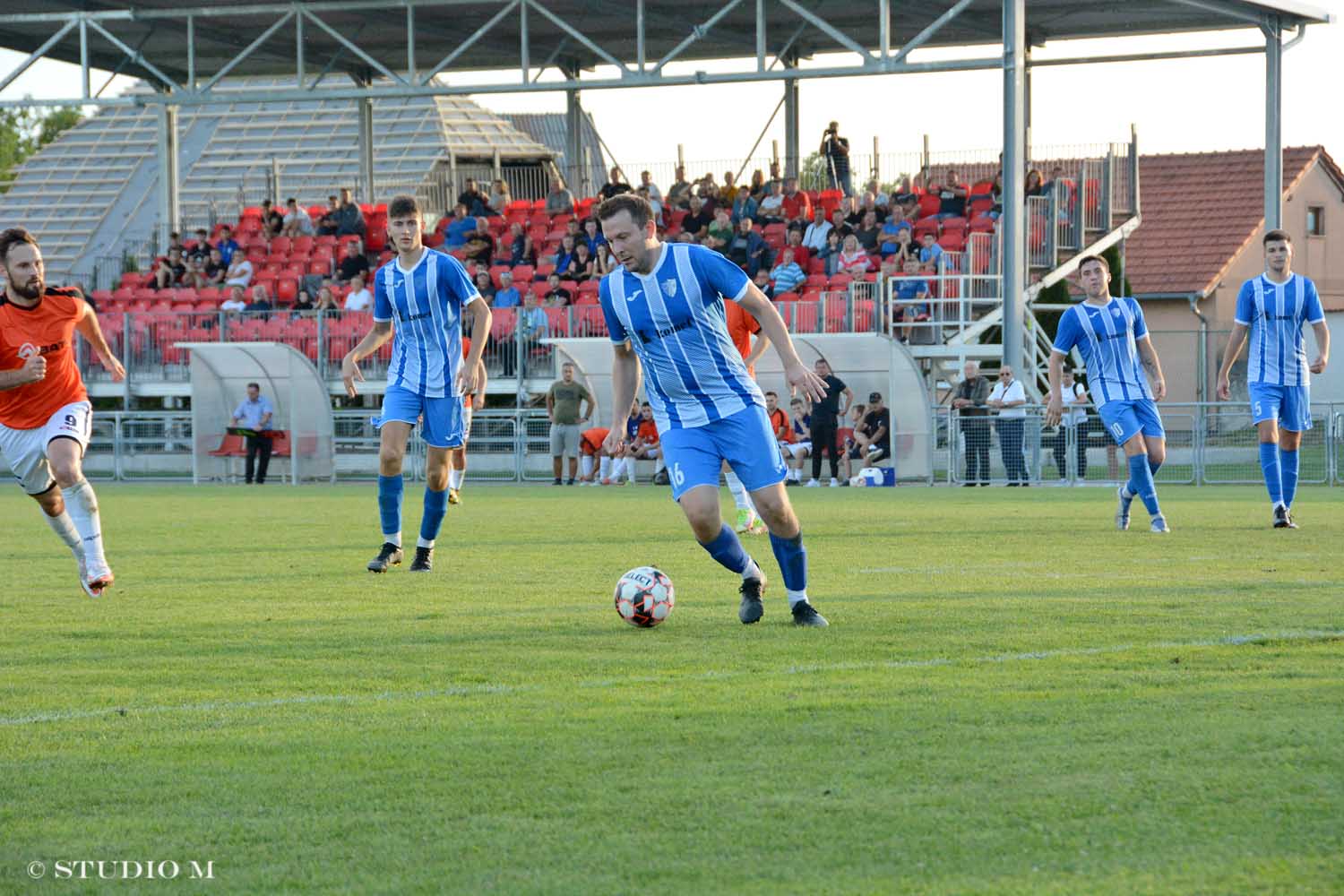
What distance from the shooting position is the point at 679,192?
33188 millimetres

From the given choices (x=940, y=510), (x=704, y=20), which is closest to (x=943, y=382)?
(x=704, y=20)

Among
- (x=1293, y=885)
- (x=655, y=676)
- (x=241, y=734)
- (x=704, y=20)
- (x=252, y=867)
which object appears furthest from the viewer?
(x=704, y=20)

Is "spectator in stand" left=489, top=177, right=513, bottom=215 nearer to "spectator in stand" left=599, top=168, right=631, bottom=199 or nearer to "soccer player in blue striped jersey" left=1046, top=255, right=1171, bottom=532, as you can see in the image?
"spectator in stand" left=599, top=168, right=631, bottom=199

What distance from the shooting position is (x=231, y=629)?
8.11 m

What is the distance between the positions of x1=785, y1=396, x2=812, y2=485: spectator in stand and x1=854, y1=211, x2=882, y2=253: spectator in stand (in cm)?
416

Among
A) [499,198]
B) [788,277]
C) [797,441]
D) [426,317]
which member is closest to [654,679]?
[426,317]

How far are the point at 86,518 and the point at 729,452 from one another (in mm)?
3640

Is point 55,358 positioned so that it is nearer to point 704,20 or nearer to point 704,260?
point 704,260

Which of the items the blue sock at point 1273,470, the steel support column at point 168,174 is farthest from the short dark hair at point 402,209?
the steel support column at point 168,174

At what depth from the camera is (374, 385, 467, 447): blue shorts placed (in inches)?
443

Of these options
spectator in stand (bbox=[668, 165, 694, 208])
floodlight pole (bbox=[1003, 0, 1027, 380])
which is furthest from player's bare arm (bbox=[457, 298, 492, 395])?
spectator in stand (bbox=[668, 165, 694, 208])

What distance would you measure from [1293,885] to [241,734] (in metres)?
3.06

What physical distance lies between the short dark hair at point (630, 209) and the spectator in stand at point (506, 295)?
21244 mm

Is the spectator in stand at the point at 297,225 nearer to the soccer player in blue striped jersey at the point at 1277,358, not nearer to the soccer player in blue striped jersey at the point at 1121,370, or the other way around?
the soccer player in blue striped jersey at the point at 1121,370
